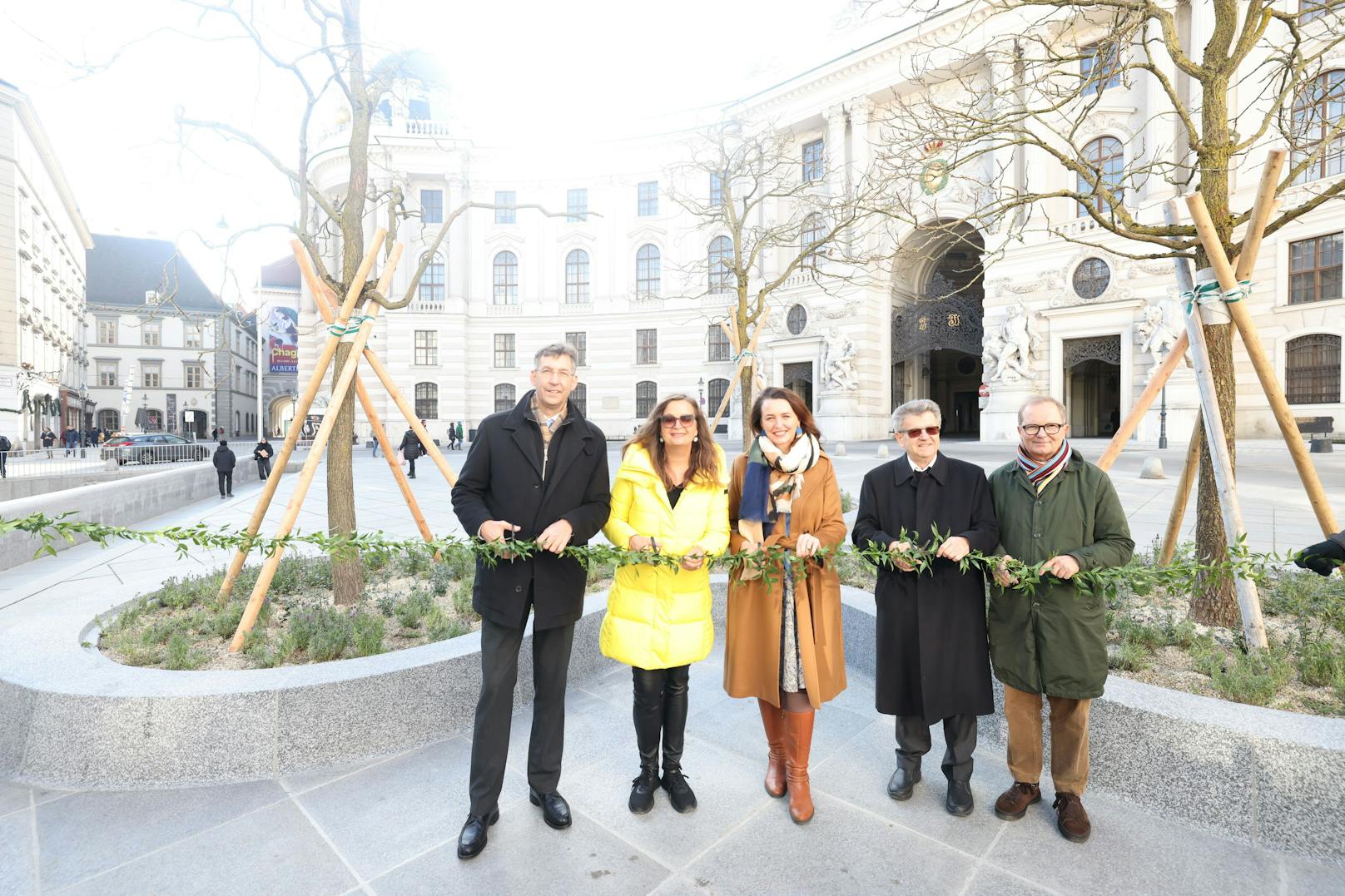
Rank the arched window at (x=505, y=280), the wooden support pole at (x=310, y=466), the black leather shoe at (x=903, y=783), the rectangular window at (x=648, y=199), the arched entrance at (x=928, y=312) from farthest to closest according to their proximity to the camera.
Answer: the arched window at (x=505, y=280), the rectangular window at (x=648, y=199), the arched entrance at (x=928, y=312), the wooden support pole at (x=310, y=466), the black leather shoe at (x=903, y=783)

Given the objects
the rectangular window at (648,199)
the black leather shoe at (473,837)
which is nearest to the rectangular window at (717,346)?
the rectangular window at (648,199)

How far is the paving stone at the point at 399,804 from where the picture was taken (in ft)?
9.68

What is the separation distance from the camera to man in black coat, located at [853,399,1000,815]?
10.3ft

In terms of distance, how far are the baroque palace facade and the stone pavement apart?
15.0 meters

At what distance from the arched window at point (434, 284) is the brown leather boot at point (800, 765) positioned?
45.2 meters

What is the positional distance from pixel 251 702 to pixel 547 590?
1756 millimetres

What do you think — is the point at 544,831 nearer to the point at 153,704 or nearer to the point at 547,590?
the point at 547,590

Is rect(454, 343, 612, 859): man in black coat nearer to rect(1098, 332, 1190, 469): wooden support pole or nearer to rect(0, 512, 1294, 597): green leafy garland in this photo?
rect(0, 512, 1294, 597): green leafy garland

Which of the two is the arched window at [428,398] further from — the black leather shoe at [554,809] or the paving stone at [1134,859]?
the paving stone at [1134,859]

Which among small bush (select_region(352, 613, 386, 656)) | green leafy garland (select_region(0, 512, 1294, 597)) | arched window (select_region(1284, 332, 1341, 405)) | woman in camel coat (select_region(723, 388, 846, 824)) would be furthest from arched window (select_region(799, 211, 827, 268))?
arched window (select_region(1284, 332, 1341, 405))

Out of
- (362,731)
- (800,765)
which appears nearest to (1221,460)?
(800,765)

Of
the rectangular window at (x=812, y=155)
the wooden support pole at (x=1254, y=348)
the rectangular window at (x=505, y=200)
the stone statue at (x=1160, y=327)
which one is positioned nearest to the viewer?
the wooden support pole at (x=1254, y=348)

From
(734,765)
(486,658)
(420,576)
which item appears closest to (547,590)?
(486,658)

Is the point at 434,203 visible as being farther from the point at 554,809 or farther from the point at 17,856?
the point at 554,809
